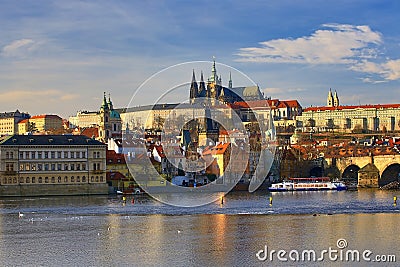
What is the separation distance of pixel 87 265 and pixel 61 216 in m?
15.5

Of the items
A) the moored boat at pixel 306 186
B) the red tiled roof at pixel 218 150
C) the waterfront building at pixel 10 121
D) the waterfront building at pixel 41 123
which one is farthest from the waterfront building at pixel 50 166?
the waterfront building at pixel 10 121

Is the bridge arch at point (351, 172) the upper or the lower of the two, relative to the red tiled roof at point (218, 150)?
lower

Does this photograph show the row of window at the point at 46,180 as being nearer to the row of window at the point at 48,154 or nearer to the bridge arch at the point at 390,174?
the row of window at the point at 48,154

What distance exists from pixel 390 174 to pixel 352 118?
86470 millimetres

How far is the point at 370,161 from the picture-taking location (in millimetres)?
78750

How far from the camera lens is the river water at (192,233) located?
2634 centimetres

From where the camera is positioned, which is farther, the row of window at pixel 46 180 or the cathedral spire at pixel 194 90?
the cathedral spire at pixel 194 90

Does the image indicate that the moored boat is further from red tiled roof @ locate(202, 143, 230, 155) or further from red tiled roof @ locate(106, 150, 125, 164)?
red tiled roof @ locate(106, 150, 125, 164)

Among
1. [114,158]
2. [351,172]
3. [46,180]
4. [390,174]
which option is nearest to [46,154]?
[46,180]

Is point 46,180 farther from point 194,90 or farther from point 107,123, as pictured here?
point 194,90

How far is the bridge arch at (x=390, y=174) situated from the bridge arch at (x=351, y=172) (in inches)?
117

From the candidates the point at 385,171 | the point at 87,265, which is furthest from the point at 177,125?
the point at 87,265

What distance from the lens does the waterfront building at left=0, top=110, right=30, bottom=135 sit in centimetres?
17575

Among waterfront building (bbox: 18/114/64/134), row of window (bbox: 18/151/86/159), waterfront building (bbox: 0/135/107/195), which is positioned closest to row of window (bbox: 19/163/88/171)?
waterfront building (bbox: 0/135/107/195)
